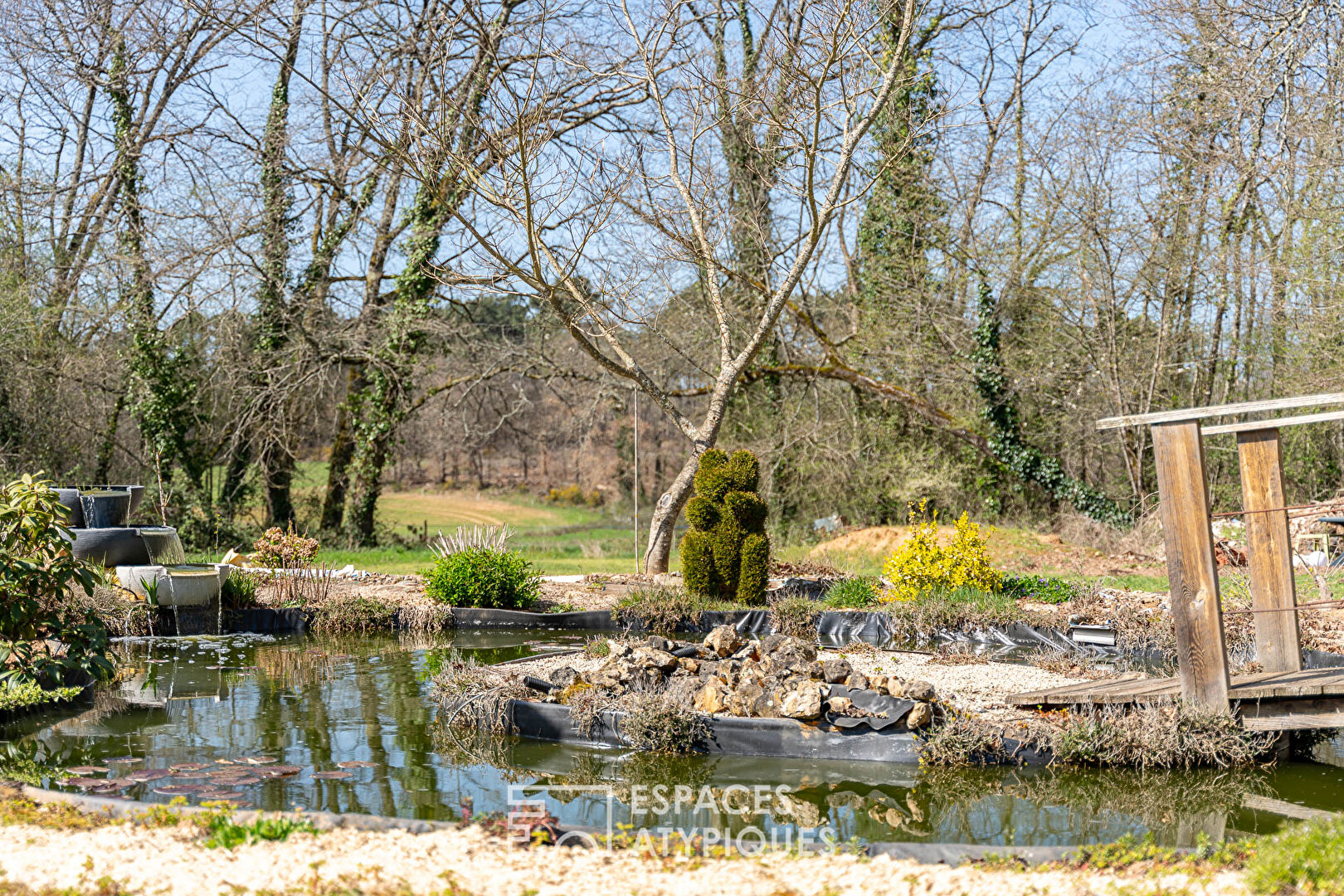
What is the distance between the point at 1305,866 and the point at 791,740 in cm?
296

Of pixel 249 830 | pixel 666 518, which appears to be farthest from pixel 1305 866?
pixel 666 518

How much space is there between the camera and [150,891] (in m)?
3.69

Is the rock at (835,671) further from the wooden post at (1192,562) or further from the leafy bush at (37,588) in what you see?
→ the leafy bush at (37,588)

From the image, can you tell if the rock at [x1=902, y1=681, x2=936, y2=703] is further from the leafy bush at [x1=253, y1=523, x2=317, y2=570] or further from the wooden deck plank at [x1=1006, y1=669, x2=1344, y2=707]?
the leafy bush at [x1=253, y1=523, x2=317, y2=570]

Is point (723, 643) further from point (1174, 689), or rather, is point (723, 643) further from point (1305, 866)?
point (1305, 866)

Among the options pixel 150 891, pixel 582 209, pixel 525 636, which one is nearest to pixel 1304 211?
pixel 582 209

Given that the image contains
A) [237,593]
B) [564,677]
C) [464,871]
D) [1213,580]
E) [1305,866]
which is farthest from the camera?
[237,593]

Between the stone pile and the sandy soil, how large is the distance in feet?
7.10

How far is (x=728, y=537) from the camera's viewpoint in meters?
11.2

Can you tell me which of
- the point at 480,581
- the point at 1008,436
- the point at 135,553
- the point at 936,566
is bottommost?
the point at 936,566

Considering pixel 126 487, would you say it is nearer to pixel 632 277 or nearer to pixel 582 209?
pixel 582 209

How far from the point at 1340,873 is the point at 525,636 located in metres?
7.96

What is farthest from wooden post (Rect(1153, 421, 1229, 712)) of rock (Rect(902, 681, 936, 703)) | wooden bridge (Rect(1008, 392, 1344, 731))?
rock (Rect(902, 681, 936, 703))

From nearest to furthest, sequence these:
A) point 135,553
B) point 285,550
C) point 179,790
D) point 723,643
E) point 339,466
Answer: point 179,790 < point 723,643 < point 135,553 < point 285,550 < point 339,466
